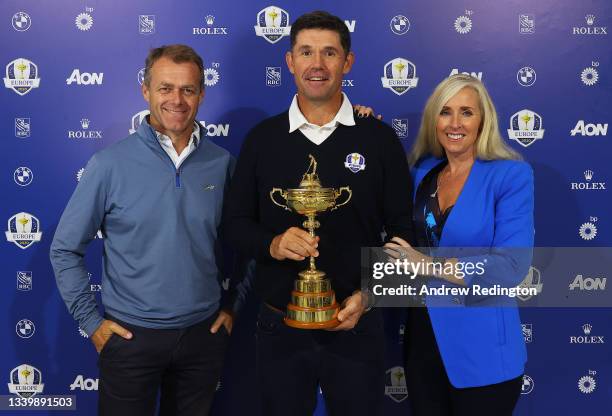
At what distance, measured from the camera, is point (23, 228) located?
2.63m

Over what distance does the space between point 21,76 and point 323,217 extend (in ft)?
5.67

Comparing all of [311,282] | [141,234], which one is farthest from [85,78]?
[311,282]

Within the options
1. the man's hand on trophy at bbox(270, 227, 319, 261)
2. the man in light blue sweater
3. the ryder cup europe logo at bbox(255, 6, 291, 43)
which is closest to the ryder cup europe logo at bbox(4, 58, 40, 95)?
the man in light blue sweater

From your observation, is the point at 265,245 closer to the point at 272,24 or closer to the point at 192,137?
the point at 192,137

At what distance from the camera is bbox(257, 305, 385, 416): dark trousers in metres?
1.85

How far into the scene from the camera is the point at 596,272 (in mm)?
2695

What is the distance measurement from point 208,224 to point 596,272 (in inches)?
79.0

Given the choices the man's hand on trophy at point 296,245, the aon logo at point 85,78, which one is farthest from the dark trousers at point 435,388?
the aon logo at point 85,78

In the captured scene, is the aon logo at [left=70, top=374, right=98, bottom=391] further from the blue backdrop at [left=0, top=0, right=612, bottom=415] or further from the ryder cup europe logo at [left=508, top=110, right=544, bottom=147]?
the ryder cup europe logo at [left=508, top=110, right=544, bottom=147]

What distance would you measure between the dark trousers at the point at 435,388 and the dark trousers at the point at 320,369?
0.53 feet

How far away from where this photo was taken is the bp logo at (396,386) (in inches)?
107

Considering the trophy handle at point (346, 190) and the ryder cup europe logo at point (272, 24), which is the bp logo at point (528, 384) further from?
the ryder cup europe logo at point (272, 24)

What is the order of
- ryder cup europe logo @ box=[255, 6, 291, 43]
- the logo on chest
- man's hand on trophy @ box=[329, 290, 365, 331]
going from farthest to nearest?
1. ryder cup europe logo @ box=[255, 6, 291, 43]
2. the logo on chest
3. man's hand on trophy @ box=[329, 290, 365, 331]

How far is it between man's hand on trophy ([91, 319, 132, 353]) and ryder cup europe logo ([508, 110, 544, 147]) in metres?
2.00
